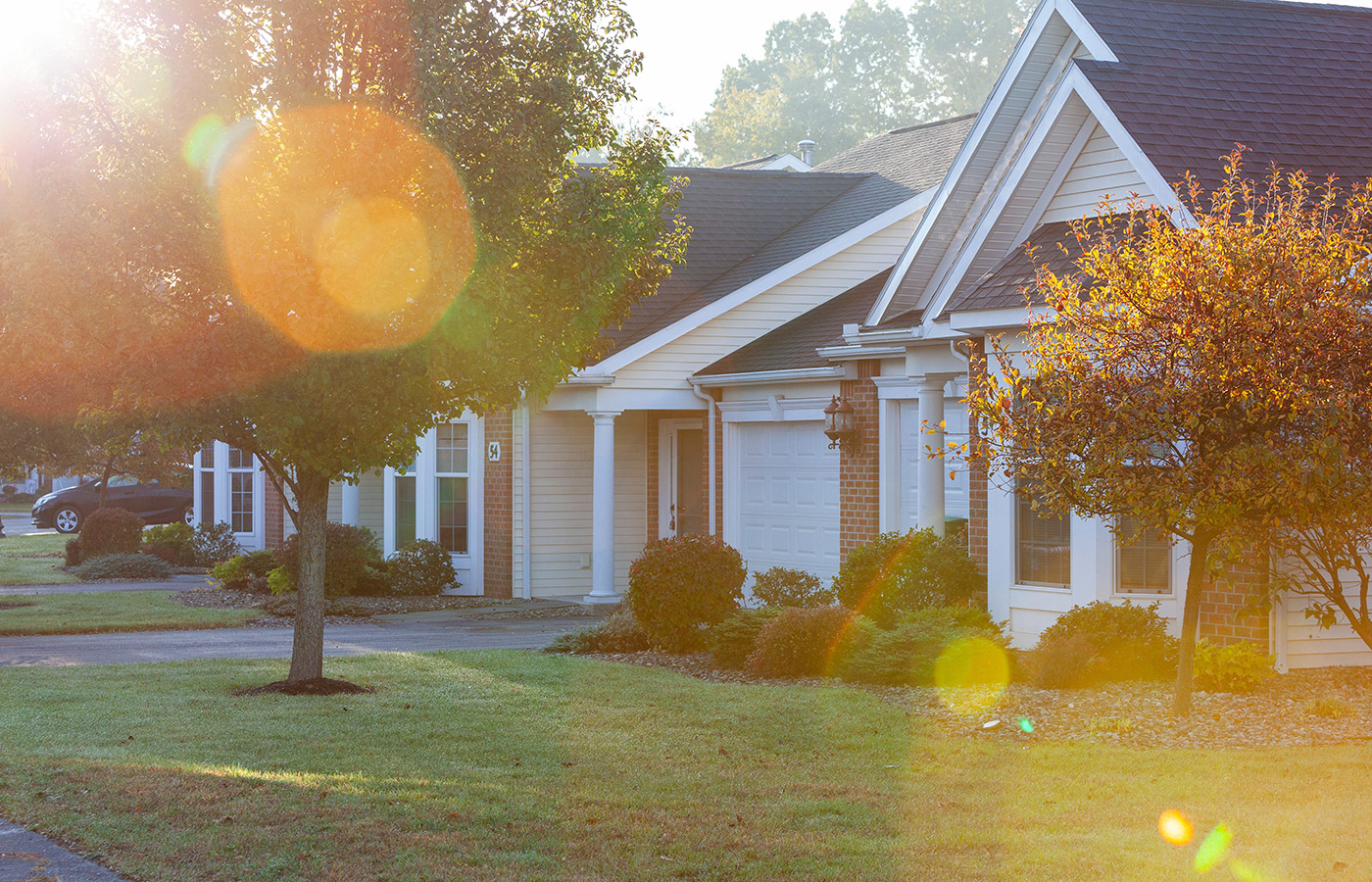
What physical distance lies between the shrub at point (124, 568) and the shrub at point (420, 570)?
19.0 ft

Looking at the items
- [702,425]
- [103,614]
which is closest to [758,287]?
[702,425]

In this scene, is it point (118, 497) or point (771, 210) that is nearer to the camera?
point (771, 210)

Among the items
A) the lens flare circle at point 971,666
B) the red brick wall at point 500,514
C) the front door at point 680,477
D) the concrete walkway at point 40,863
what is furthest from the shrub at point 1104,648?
the red brick wall at point 500,514

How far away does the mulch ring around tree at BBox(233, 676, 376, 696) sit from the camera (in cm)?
1095

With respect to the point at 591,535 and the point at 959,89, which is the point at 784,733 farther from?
the point at 959,89

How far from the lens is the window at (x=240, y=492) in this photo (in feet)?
86.2

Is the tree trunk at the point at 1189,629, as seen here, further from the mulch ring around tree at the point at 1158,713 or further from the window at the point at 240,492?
the window at the point at 240,492

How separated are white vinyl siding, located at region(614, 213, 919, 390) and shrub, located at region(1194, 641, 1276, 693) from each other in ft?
30.6

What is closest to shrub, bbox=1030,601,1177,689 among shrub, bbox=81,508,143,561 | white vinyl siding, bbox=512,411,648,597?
white vinyl siding, bbox=512,411,648,597

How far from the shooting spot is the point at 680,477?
20125mm

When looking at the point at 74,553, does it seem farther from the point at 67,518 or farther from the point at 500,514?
the point at 67,518

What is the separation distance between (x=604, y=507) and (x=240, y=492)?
10764mm

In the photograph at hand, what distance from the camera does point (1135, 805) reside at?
7102mm

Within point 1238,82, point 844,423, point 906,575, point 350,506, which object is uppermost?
point 1238,82
